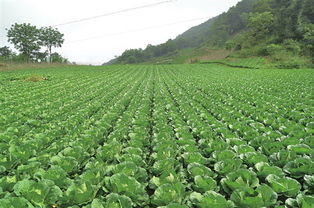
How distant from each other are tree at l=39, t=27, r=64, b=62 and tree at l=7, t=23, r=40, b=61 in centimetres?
453

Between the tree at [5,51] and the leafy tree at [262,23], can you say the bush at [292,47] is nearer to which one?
the leafy tree at [262,23]

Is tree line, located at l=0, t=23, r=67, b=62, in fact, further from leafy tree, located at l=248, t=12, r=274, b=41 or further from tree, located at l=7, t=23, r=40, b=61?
leafy tree, located at l=248, t=12, r=274, b=41

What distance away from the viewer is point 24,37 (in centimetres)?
5950

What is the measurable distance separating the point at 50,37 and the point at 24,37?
11.6 metres

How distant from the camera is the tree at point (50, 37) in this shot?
6712cm

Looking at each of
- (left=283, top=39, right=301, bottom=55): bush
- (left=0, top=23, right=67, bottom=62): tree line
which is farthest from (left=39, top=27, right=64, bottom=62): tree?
(left=283, top=39, right=301, bottom=55): bush

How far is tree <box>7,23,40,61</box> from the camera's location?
58219 millimetres

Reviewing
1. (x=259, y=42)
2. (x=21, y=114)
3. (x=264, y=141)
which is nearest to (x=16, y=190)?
(x=264, y=141)

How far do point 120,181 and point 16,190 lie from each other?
1168 millimetres

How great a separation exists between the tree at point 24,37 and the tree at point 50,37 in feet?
14.9

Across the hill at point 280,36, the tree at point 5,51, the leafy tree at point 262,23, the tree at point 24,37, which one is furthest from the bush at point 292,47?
the tree at point 5,51

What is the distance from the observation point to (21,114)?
23.5 feet

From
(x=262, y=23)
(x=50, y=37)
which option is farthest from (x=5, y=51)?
(x=262, y=23)

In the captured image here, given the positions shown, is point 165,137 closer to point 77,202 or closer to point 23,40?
point 77,202
